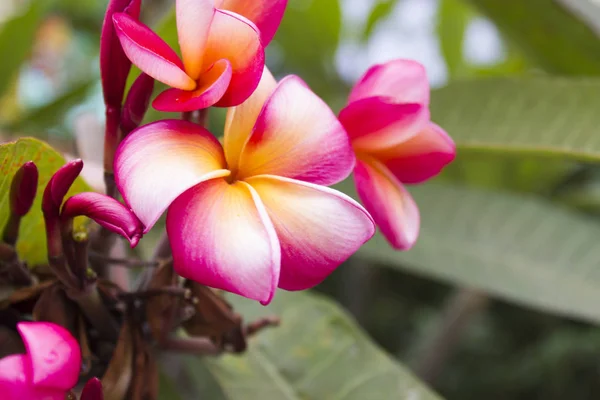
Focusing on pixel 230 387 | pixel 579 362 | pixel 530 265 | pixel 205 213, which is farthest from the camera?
pixel 579 362

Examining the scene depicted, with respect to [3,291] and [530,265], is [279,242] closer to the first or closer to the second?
[3,291]

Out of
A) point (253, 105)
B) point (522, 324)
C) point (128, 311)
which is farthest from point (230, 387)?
point (522, 324)

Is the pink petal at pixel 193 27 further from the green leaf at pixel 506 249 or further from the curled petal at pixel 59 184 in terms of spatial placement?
the green leaf at pixel 506 249

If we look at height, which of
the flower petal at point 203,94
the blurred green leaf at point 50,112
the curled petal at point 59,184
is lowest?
the blurred green leaf at point 50,112

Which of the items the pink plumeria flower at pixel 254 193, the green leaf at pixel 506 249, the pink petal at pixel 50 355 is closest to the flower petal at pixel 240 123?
the pink plumeria flower at pixel 254 193

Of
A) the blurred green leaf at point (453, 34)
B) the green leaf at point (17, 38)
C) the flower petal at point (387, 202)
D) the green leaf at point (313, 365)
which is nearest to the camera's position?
the flower petal at point (387, 202)

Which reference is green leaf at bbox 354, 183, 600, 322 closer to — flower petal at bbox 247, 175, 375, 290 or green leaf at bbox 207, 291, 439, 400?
green leaf at bbox 207, 291, 439, 400
